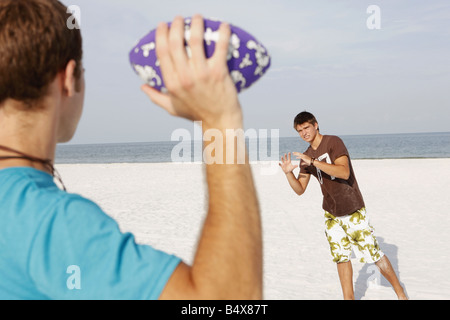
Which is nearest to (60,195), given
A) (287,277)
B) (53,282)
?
(53,282)

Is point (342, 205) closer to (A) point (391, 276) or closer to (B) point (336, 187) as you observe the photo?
(B) point (336, 187)

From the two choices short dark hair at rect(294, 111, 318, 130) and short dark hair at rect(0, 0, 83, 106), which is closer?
short dark hair at rect(0, 0, 83, 106)

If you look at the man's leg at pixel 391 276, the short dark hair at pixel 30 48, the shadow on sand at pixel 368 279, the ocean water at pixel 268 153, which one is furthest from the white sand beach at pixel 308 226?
the ocean water at pixel 268 153

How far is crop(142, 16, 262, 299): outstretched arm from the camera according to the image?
915mm

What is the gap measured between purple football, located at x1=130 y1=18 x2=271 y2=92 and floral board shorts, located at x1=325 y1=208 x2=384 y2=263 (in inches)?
170

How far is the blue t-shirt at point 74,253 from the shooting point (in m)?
0.92

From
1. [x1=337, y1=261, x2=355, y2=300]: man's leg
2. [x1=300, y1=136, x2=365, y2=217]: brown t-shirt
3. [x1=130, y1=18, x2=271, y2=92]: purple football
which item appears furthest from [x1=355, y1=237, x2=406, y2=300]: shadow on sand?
[x1=130, y1=18, x2=271, y2=92]: purple football

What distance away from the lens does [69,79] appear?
1176mm

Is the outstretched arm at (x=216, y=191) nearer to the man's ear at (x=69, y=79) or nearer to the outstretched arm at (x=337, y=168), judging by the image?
the man's ear at (x=69, y=79)

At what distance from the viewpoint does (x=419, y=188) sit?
16359 millimetres

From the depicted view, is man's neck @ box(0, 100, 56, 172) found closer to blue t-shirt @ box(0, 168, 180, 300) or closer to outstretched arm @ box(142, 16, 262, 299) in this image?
blue t-shirt @ box(0, 168, 180, 300)

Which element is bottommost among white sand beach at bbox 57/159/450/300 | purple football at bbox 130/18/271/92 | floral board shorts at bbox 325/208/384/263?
white sand beach at bbox 57/159/450/300

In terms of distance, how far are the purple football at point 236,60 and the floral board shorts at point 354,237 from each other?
431cm
